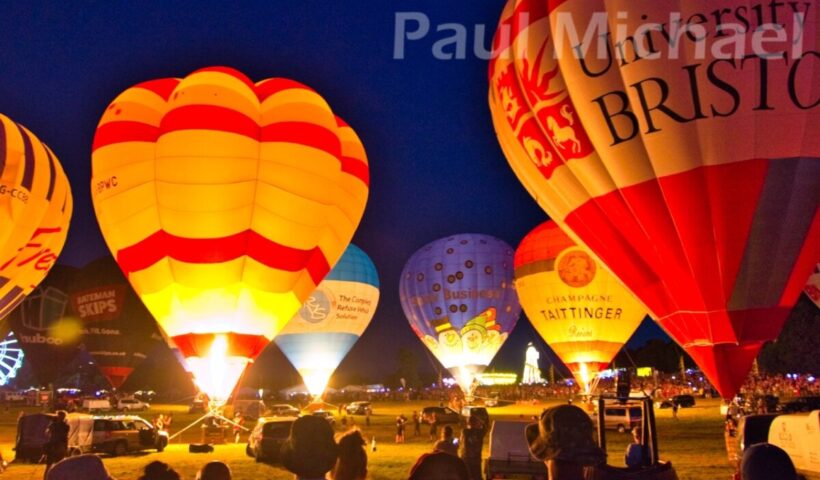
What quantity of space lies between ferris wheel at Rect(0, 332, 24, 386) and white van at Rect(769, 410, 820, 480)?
50.0m

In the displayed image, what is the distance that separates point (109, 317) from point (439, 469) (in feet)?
89.6

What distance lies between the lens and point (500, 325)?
2591 cm

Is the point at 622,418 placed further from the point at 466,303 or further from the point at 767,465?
the point at 767,465

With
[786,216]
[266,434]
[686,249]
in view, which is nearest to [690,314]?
[686,249]

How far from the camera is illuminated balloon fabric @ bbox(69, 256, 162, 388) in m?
27.7

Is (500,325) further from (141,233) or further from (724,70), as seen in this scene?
(724,70)

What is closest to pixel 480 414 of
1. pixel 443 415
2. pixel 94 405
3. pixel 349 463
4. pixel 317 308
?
pixel 349 463

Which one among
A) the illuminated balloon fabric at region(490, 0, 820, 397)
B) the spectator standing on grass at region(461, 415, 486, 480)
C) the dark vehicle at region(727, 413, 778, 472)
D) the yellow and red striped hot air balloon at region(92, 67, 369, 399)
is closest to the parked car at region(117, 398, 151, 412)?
the yellow and red striped hot air balloon at region(92, 67, 369, 399)

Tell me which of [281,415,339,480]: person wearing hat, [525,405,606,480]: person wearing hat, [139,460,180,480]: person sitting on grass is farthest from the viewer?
[139,460,180,480]: person sitting on grass

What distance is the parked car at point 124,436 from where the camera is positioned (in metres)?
14.0

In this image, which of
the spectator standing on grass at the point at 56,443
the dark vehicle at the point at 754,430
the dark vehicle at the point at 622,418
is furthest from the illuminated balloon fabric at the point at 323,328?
the dark vehicle at the point at 754,430

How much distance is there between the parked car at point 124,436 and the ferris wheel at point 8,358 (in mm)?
38363

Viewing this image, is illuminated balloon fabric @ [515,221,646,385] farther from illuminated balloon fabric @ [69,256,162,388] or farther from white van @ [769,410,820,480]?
illuminated balloon fabric @ [69,256,162,388]

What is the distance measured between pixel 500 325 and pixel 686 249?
56.9 feet
